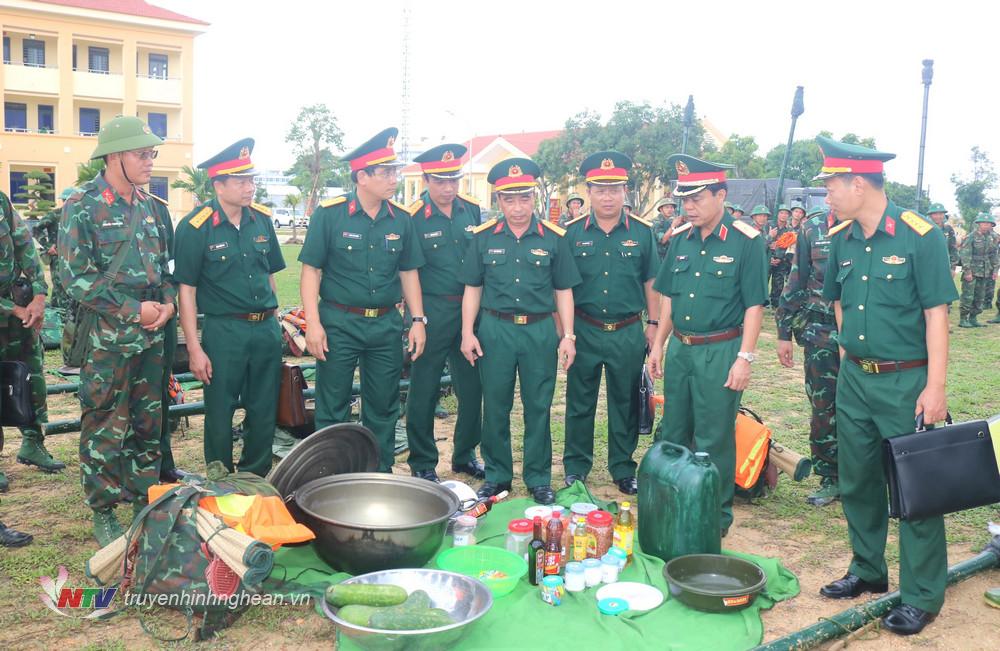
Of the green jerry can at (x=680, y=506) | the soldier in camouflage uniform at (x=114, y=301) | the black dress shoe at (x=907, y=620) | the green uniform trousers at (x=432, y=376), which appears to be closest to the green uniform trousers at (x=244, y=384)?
the soldier in camouflage uniform at (x=114, y=301)

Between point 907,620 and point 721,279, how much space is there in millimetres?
2081

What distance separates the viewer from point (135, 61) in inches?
1517

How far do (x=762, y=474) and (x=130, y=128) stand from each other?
460 cm

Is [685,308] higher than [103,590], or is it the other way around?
[685,308]

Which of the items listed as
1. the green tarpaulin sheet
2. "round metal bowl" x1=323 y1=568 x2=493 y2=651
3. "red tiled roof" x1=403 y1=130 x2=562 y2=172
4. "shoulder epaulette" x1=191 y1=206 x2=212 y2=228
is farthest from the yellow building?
"round metal bowl" x1=323 y1=568 x2=493 y2=651

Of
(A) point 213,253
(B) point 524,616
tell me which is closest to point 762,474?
(B) point 524,616

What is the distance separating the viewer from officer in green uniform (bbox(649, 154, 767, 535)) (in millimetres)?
4938

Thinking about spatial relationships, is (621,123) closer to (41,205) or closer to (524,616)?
(41,205)

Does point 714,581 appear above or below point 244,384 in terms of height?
below

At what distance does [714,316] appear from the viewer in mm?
4992

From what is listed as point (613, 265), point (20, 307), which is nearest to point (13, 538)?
point (20, 307)

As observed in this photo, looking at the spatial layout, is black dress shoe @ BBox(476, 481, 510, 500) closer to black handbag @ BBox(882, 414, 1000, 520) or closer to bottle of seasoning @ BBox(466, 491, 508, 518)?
bottle of seasoning @ BBox(466, 491, 508, 518)

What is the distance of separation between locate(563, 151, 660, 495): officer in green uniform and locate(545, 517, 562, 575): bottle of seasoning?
4.45 ft

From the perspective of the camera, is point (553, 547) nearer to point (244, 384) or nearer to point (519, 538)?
point (519, 538)
